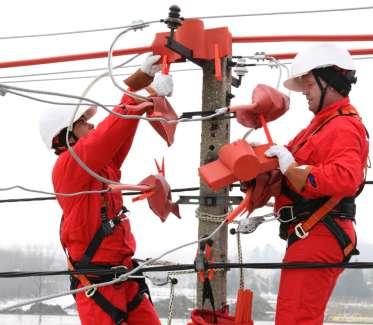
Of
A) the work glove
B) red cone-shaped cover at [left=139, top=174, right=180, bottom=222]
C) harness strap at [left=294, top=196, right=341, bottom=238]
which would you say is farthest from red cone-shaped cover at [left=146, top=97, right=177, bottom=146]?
harness strap at [left=294, top=196, right=341, bottom=238]

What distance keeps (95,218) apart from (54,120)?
748mm

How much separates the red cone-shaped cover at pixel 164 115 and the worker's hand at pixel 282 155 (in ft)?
2.23

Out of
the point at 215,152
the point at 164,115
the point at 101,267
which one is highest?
the point at 164,115

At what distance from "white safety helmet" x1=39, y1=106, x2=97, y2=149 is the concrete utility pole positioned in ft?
2.94

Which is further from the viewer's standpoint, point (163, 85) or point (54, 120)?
point (54, 120)

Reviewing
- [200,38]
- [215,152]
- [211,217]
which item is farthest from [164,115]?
[211,217]

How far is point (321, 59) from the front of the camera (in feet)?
14.8

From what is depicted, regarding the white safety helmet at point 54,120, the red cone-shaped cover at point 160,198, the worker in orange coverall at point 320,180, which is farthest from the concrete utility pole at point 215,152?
the white safety helmet at point 54,120

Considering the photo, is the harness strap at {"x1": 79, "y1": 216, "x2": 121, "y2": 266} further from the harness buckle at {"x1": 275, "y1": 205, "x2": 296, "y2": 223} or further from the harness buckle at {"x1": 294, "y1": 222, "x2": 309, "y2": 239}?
the harness buckle at {"x1": 294, "y1": 222, "x2": 309, "y2": 239}

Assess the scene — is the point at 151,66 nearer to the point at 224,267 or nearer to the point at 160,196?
the point at 160,196

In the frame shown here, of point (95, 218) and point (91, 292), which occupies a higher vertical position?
point (95, 218)

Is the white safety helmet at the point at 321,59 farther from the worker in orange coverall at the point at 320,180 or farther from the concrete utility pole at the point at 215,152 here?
the concrete utility pole at the point at 215,152

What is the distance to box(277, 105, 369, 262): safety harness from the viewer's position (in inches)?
172

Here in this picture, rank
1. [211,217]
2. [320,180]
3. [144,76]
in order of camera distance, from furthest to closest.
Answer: [211,217], [144,76], [320,180]
